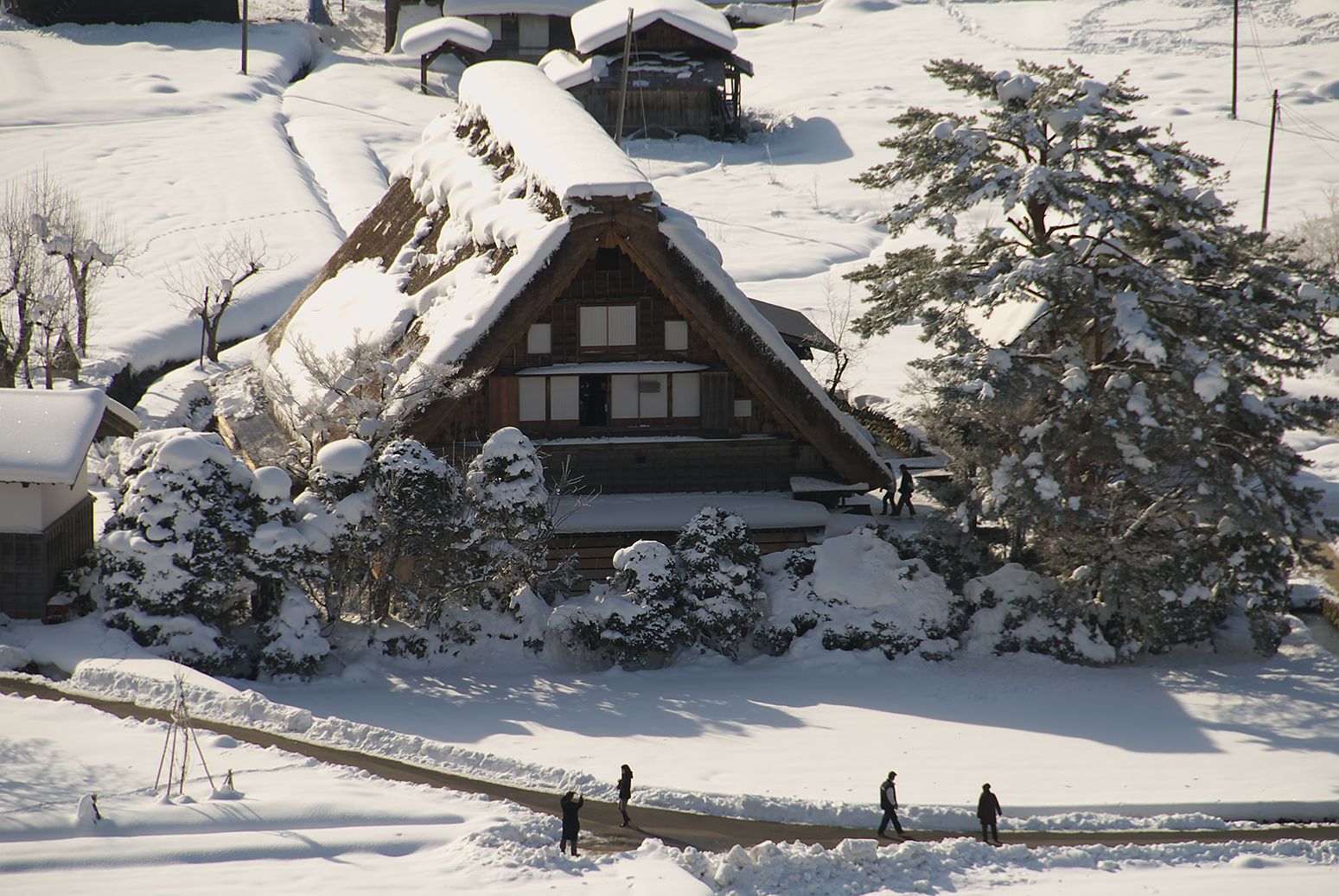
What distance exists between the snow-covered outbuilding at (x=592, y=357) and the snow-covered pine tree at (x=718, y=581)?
1605 mm

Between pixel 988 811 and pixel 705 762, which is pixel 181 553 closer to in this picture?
pixel 705 762

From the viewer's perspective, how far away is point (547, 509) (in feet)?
75.5

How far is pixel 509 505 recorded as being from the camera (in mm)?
22500

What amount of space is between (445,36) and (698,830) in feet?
192

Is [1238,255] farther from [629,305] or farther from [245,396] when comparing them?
[245,396]

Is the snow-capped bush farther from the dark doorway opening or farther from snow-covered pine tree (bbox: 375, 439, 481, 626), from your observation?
the dark doorway opening

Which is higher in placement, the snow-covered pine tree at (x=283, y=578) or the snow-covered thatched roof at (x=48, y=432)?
the snow-covered thatched roof at (x=48, y=432)

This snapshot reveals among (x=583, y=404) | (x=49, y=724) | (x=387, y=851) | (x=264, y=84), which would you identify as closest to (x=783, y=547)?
(x=583, y=404)

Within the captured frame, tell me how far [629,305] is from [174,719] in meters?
11.6

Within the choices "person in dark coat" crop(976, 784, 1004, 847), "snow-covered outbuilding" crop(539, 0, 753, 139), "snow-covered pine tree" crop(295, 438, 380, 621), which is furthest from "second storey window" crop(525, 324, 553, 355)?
"snow-covered outbuilding" crop(539, 0, 753, 139)

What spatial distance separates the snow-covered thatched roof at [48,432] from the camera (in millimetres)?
21938

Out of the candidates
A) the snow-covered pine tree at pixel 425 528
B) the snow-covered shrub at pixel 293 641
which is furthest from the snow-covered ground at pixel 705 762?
the snow-covered pine tree at pixel 425 528

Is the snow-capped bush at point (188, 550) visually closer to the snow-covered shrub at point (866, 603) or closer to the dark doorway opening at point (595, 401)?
the dark doorway opening at point (595, 401)

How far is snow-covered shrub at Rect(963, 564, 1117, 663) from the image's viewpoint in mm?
23094
